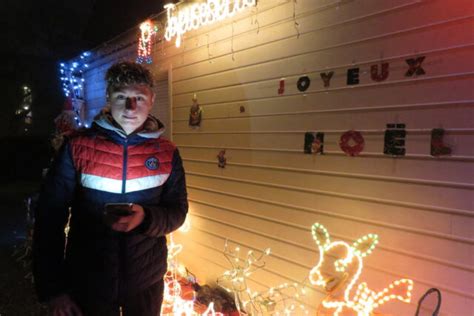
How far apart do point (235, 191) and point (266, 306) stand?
1.56m

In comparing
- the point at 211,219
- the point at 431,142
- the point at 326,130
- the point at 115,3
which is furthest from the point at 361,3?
the point at 115,3

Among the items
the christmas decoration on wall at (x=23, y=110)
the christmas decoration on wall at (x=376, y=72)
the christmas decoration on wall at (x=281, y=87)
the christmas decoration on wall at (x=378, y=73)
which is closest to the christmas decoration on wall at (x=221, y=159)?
the christmas decoration on wall at (x=281, y=87)

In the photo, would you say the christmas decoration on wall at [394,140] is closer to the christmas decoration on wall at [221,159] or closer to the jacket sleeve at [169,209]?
the jacket sleeve at [169,209]

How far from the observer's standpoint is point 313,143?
3545mm

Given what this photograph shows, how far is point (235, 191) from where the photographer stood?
15.2 feet

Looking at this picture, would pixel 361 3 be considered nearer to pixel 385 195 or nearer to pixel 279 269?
pixel 385 195

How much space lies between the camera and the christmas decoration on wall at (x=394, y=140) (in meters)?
2.85

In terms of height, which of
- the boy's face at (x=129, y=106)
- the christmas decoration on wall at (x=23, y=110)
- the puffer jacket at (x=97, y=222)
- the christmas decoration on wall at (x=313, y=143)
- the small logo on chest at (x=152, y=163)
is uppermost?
the christmas decoration on wall at (x=23, y=110)

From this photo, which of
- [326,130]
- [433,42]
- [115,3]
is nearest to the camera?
[433,42]

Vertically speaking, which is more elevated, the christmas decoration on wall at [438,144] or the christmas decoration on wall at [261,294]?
the christmas decoration on wall at [438,144]

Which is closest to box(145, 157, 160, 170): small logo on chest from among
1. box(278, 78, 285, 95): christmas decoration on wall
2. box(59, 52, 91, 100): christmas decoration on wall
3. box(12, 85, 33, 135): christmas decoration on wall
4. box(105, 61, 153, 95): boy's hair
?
box(105, 61, 153, 95): boy's hair

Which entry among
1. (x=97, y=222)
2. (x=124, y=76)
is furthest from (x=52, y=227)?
(x=124, y=76)

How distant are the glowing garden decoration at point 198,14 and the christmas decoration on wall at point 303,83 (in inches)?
46.6

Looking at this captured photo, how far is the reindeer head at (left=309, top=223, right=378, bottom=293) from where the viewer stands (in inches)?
118
